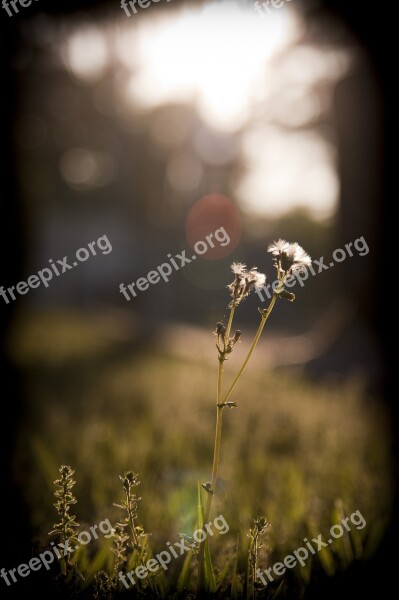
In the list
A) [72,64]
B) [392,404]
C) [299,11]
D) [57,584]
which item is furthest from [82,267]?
[57,584]

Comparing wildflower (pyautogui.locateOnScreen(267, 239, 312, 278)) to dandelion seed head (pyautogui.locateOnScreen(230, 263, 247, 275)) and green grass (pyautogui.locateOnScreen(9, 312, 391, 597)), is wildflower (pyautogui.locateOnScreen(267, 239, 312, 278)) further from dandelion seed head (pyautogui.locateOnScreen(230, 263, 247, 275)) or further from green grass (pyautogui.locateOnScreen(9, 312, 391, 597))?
green grass (pyautogui.locateOnScreen(9, 312, 391, 597))

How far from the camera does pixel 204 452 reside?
374cm

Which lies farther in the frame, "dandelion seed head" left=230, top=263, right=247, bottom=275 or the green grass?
the green grass

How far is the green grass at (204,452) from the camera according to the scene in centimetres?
228

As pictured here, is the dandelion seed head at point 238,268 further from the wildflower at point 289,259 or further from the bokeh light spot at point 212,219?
the bokeh light spot at point 212,219

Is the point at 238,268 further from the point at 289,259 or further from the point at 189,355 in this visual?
the point at 189,355

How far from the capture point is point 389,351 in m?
8.18

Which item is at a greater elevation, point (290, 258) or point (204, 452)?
point (290, 258)

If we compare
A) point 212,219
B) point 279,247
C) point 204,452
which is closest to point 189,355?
point 204,452

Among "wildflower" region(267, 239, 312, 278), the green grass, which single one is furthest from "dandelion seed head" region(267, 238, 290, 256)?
the green grass

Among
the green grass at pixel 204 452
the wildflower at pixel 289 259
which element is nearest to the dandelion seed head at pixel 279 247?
the wildflower at pixel 289 259

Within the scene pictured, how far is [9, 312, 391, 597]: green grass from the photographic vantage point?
2277mm

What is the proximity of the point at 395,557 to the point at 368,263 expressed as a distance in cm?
818

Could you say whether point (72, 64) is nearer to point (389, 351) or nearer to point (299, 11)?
point (299, 11)
